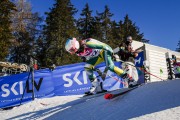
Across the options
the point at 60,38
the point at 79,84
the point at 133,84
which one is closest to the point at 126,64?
the point at 133,84

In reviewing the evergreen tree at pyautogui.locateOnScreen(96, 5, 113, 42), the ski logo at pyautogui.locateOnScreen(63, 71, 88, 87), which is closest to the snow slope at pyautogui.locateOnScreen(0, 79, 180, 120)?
the ski logo at pyautogui.locateOnScreen(63, 71, 88, 87)

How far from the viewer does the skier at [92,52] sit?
8824mm

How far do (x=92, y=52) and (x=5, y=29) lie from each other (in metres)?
27.8

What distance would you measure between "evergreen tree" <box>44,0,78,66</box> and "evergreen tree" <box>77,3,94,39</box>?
574cm

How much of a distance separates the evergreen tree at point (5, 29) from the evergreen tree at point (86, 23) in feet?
57.7

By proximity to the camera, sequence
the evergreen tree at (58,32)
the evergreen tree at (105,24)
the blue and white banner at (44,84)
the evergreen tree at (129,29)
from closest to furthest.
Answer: the blue and white banner at (44,84)
the evergreen tree at (58,32)
the evergreen tree at (105,24)
the evergreen tree at (129,29)

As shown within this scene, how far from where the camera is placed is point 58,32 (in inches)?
1614

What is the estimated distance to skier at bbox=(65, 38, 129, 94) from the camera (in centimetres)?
882

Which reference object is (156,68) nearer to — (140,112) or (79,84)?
(79,84)

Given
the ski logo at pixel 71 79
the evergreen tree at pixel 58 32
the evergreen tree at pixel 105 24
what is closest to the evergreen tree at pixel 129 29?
the evergreen tree at pixel 105 24

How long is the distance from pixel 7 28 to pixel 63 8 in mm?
11731

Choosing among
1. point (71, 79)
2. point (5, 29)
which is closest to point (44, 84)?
point (71, 79)

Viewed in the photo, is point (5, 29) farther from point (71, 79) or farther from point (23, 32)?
point (71, 79)

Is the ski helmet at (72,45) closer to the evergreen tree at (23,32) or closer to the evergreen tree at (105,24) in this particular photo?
the evergreen tree at (23,32)
